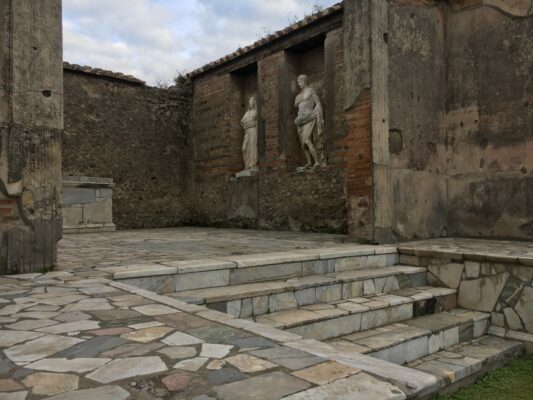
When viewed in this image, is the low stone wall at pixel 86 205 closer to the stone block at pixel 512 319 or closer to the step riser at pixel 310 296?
the step riser at pixel 310 296

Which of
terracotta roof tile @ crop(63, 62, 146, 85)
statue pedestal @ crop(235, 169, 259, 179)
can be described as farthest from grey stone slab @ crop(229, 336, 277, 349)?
terracotta roof tile @ crop(63, 62, 146, 85)

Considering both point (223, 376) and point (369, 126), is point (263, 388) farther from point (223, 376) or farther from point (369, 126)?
point (369, 126)

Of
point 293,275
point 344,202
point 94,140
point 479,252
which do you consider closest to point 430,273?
point 479,252

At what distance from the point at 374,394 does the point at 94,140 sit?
1124 centimetres

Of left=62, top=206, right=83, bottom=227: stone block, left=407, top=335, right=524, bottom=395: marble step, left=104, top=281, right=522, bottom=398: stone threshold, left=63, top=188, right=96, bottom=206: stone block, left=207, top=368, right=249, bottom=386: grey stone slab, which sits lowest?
left=407, top=335, right=524, bottom=395: marble step

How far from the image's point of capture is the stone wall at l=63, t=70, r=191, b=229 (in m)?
11.3

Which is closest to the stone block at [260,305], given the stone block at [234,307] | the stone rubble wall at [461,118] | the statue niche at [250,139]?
the stone block at [234,307]

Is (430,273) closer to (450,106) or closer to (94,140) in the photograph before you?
(450,106)

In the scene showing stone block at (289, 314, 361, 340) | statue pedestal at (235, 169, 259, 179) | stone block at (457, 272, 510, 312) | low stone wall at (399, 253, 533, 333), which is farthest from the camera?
statue pedestal at (235, 169, 259, 179)

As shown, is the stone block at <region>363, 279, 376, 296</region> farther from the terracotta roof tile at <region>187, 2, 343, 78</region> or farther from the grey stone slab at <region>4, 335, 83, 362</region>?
the terracotta roof tile at <region>187, 2, 343, 78</region>

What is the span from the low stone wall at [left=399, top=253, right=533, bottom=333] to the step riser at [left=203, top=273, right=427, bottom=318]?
0.35 m

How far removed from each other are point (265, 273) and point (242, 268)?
0.91ft

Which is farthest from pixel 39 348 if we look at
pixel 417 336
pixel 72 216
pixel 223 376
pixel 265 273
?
pixel 72 216

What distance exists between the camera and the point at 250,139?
37.1 ft
